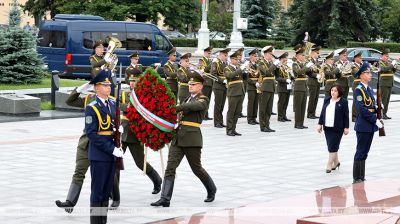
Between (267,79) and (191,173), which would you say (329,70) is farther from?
(191,173)

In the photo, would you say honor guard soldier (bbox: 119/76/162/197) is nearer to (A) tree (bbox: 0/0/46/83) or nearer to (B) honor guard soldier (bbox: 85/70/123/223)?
(B) honor guard soldier (bbox: 85/70/123/223)

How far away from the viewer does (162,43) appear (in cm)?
3147

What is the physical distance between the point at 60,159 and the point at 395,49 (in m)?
41.3

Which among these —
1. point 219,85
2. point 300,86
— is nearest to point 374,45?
point 300,86

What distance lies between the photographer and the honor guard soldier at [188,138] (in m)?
10.4

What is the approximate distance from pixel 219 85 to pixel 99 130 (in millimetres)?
10543

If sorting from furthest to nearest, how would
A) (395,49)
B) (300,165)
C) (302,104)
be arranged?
1. (395,49)
2. (302,104)
3. (300,165)

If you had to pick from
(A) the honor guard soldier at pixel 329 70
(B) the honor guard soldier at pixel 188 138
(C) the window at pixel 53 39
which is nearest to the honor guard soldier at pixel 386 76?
(A) the honor guard soldier at pixel 329 70

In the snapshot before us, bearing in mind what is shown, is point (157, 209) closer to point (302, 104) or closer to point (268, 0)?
point (302, 104)

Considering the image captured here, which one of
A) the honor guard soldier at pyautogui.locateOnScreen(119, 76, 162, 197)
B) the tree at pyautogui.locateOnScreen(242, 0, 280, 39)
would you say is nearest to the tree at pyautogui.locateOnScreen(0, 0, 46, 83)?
the honor guard soldier at pyautogui.locateOnScreen(119, 76, 162, 197)

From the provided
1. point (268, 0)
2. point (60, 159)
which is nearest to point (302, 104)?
point (60, 159)

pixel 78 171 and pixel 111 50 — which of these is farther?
pixel 111 50

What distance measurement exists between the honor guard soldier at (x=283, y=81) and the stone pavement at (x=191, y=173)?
3.52 ft

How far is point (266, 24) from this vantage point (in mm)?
55125
